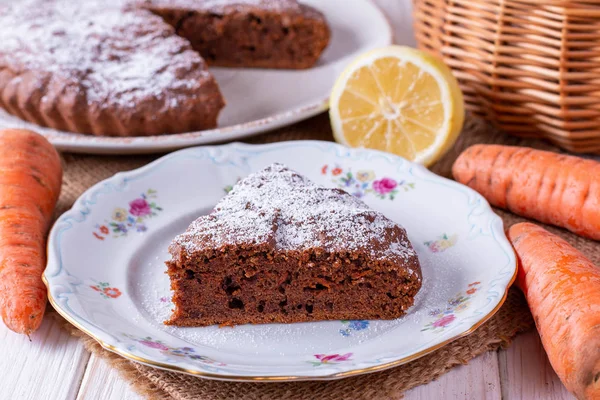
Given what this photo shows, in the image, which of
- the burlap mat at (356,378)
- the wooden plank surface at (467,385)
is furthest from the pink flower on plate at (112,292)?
the wooden plank surface at (467,385)

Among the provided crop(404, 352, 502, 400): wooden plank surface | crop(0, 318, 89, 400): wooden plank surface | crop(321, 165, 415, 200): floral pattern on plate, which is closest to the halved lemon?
crop(321, 165, 415, 200): floral pattern on plate

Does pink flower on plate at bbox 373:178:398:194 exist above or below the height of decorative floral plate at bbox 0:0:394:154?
above

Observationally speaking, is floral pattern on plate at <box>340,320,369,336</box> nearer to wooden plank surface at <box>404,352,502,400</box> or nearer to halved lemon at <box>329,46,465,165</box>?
wooden plank surface at <box>404,352,502,400</box>

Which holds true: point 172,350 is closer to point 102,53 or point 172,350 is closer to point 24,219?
point 24,219

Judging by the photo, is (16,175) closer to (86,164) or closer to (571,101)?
(86,164)

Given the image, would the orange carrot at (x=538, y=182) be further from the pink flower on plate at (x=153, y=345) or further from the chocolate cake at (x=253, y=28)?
the pink flower on plate at (x=153, y=345)

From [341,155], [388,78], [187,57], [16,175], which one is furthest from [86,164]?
[388,78]

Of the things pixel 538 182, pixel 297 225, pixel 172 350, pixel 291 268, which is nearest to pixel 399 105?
pixel 538 182
